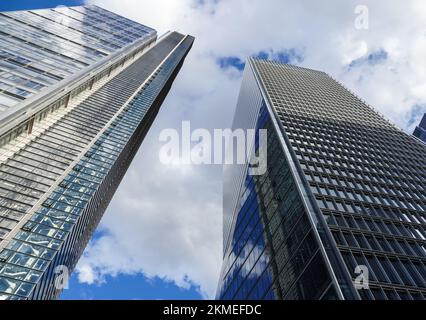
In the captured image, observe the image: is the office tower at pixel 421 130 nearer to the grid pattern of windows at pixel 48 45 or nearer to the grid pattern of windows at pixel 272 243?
the grid pattern of windows at pixel 272 243

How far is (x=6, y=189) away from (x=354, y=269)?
129 ft

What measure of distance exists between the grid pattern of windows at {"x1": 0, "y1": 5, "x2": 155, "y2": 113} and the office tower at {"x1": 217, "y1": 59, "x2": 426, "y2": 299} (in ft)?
126

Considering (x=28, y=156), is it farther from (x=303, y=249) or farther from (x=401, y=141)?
(x=401, y=141)

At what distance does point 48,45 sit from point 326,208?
195 feet

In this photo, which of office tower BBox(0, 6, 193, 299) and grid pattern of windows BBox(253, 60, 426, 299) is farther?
office tower BBox(0, 6, 193, 299)

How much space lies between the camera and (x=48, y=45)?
6700cm

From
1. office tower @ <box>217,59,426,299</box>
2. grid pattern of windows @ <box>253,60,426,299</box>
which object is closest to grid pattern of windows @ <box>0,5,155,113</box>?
office tower @ <box>217,59,426,299</box>

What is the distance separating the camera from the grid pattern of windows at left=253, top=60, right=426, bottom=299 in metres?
36.4

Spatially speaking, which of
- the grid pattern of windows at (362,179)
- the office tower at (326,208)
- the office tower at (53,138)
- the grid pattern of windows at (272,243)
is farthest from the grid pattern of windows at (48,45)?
the grid pattern of windows at (362,179)

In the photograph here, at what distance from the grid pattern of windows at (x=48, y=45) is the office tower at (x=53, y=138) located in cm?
23

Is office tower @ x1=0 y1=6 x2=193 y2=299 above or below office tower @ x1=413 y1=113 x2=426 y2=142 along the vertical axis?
above

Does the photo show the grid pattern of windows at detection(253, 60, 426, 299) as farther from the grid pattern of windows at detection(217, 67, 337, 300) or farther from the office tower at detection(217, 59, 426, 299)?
the grid pattern of windows at detection(217, 67, 337, 300)
